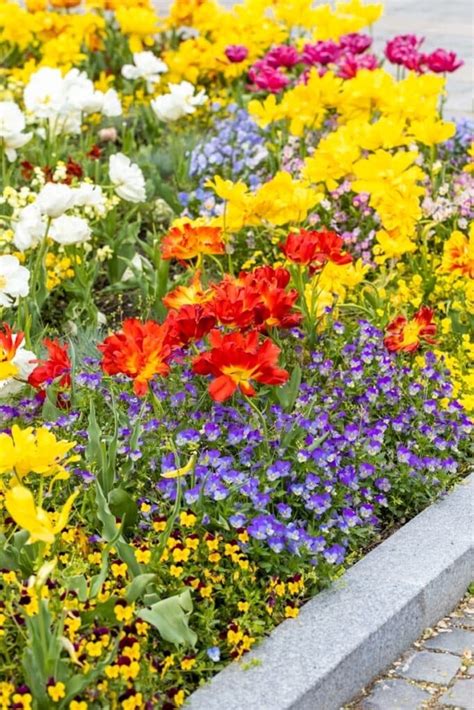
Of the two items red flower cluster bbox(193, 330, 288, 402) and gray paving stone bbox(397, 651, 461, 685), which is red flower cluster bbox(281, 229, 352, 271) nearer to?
red flower cluster bbox(193, 330, 288, 402)

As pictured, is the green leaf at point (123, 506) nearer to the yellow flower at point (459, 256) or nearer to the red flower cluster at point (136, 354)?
the red flower cluster at point (136, 354)

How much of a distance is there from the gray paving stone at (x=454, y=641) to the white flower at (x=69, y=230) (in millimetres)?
1803

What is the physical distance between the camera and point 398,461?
4109 millimetres

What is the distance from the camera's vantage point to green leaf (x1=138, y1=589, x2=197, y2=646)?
321 cm

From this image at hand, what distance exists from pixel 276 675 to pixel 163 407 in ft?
3.36

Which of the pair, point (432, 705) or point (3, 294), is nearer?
point (432, 705)

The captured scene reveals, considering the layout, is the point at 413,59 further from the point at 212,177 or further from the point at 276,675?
the point at 276,675

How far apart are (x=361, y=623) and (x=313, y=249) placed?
46.7 inches

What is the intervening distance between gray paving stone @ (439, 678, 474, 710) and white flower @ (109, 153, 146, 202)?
236cm

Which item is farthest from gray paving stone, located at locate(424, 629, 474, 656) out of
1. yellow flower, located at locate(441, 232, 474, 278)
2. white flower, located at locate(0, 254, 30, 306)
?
white flower, located at locate(0, 254, 30, 306)

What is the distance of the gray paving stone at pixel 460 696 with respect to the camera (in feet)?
11.2

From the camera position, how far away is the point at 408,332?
426cm

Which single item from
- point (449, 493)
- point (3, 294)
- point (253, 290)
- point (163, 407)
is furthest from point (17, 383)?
point (449, 493)

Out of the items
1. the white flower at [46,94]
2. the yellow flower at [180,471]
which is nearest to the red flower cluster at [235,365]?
the yellow flower at [180,471]
